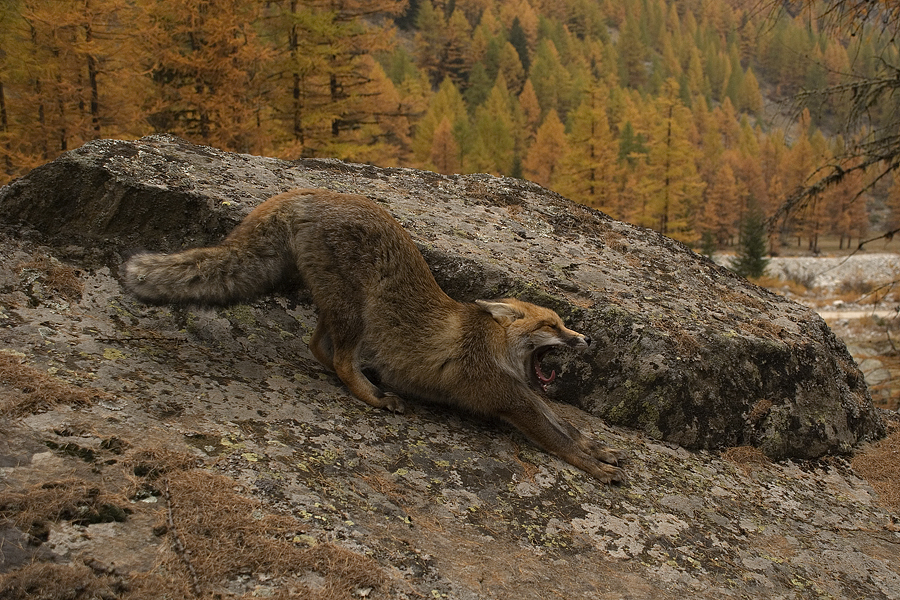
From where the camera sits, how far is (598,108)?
32.1 m

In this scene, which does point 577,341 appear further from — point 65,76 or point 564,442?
point 65,76

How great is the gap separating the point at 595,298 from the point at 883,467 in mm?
3337

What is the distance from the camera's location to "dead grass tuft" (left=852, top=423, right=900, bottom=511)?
17.0 feet

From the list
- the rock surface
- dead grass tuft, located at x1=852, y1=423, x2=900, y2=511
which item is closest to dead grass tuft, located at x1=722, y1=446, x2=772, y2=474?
the rock surface

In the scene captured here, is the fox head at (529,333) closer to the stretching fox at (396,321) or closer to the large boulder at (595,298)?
the stretching fox at (396,321)

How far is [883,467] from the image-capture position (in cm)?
561

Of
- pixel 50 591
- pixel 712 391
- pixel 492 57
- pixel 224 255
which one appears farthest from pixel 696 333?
pixel 492 57

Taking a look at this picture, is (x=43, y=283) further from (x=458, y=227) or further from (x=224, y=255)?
(x=458, y=227)

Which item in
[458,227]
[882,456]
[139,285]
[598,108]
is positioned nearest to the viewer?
[139,285]

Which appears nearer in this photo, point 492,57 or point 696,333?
point 696,333

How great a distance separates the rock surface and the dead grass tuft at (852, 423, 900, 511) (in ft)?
0.50

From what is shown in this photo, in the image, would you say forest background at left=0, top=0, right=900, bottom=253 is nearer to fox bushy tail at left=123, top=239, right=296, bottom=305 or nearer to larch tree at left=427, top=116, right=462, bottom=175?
larch tree at left=427, top=116, right=462, bottom=175

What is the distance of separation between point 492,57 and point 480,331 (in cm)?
10154

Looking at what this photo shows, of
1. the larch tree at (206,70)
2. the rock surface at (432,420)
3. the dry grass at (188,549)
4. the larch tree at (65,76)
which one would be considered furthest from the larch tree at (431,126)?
the dry grass at (188,549)
